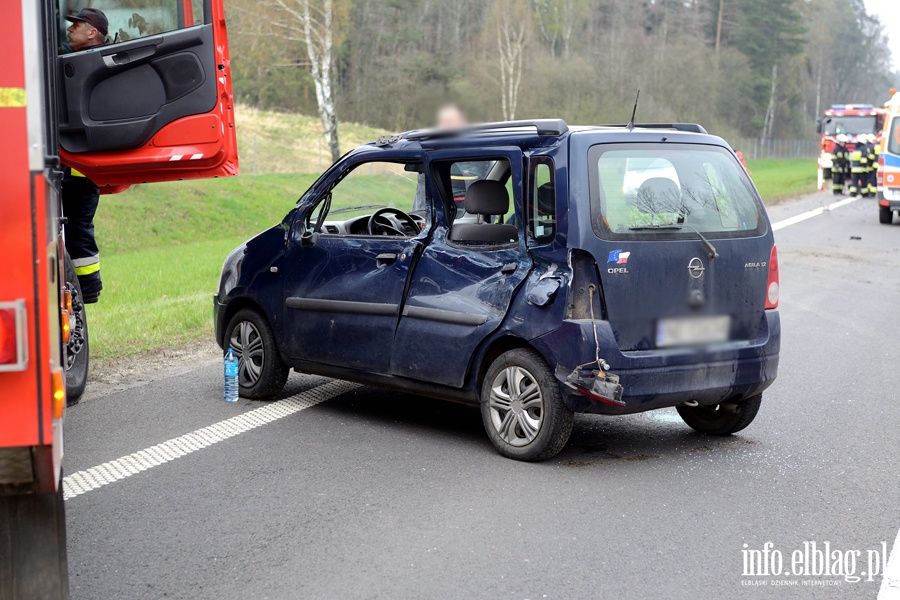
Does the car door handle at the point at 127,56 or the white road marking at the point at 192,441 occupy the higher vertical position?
the car door handle at the point at 127,56

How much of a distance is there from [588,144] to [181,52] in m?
2.76

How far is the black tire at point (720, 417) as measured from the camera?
265 inches

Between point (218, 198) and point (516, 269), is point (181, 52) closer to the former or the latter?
point (516, 269)

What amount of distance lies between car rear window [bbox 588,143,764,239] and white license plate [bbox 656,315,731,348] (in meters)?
0.49

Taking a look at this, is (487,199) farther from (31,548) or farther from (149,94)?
(31,548)

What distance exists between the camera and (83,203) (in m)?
7.93

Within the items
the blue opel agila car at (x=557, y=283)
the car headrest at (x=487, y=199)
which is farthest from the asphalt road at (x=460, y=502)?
the car headrest at (x=487, y=199)

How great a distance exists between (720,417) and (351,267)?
2.48 metres

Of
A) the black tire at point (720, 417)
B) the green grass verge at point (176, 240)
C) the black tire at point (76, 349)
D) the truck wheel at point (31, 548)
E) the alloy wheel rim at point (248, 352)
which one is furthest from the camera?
the green grass verge at point (176, 240)

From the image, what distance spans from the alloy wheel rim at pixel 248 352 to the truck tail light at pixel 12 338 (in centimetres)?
444

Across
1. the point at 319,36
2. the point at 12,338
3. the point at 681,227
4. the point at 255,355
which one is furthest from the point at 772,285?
the point at 319,36

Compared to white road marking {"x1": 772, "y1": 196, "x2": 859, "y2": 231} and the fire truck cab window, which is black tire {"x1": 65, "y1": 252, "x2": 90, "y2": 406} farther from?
white road marking {"x1": 772, "y1": 196, "x2": 859, "y2": 231}

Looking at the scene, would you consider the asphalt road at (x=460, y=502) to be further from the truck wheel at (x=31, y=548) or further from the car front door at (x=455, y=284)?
the truck wheel at (x=31, y=548)

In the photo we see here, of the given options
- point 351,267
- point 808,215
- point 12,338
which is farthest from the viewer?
point 808,215
